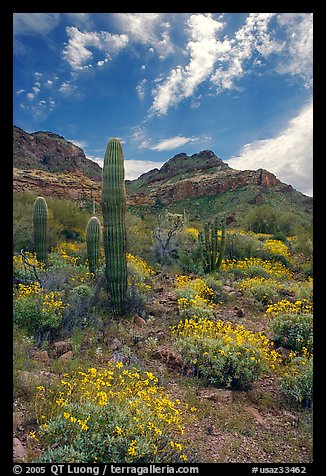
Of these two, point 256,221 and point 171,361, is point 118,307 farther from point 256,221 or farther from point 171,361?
point 256,221

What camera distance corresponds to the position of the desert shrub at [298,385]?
12.3ft

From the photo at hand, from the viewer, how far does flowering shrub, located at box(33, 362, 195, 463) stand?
2.37 metres

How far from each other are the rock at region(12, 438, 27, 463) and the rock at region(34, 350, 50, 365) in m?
1.54

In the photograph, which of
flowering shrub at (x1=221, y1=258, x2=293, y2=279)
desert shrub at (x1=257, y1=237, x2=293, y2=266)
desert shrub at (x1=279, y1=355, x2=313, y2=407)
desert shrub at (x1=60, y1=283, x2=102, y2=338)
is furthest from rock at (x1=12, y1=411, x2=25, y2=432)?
desert shrub at (x1=257, y1=237, x2=293, y2=266)

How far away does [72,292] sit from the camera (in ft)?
19.9

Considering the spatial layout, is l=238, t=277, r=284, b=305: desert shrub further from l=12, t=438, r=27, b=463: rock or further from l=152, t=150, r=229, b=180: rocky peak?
l=152, t=150, r=229, b=180: rocky peak

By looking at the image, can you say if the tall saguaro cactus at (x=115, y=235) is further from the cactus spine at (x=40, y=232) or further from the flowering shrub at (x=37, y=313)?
the cactus spine at (x=40, y=232)

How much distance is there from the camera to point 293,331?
5176 mm

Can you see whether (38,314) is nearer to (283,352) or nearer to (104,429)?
(104,429)

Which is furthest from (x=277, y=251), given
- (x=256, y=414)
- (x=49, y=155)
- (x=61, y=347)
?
(x=49, y=155)
